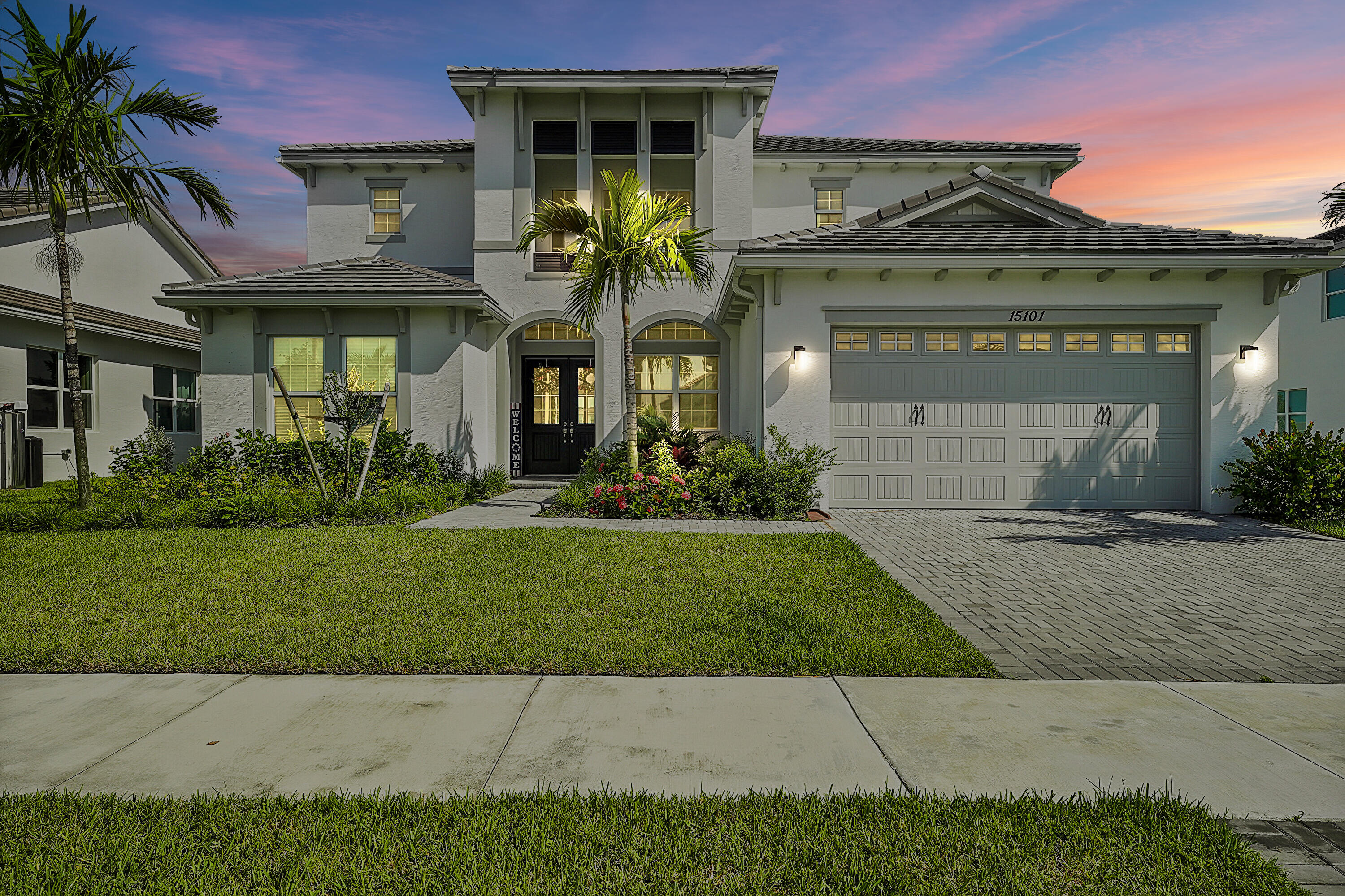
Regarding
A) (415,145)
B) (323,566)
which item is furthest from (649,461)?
(415,145)

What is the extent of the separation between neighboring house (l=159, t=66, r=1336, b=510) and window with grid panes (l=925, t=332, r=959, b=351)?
0.14ft

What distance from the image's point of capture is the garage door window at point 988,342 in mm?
11484

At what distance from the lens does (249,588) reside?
627 cm

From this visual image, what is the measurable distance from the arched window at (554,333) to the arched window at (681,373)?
1.44m

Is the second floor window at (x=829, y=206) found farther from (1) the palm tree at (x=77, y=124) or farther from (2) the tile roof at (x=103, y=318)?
(2) the tile roof at (x=103, y=318)

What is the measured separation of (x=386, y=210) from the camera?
1766 centimetres

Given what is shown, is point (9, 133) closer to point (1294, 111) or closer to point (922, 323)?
point (922, 323)

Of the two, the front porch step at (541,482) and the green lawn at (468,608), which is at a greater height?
the front porch step at (541,482)

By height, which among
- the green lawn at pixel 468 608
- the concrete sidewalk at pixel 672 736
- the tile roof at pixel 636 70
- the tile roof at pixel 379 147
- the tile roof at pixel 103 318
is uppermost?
the tile roof at pixel 636 70

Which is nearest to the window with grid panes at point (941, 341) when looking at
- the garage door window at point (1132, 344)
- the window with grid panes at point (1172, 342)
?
the garage door window at point (1132, 344)

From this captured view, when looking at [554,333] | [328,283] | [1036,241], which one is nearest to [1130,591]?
[1036,241]

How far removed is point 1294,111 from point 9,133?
18.9 metres

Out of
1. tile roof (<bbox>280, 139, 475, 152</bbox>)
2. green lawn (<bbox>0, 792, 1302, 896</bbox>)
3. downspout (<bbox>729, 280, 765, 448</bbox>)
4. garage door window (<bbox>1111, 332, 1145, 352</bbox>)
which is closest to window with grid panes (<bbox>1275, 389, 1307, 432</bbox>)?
garage door window (<bbox>1111, 332, 1145, 352</bbox>)

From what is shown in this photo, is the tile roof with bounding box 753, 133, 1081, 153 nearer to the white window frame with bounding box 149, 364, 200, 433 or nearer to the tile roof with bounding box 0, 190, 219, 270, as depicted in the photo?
the tile roof with bounding box 0, 190, 219, 270
